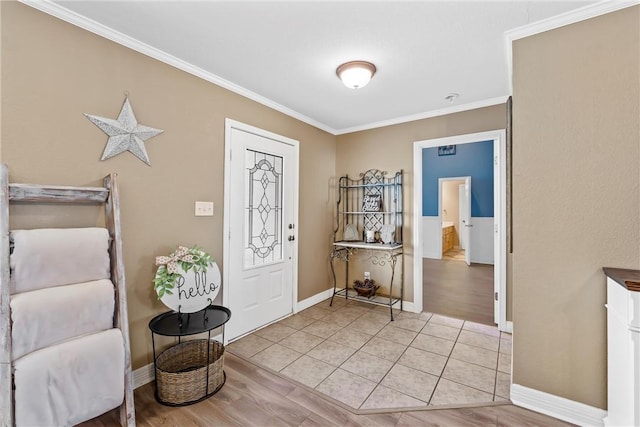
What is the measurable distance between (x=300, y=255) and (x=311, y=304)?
2.35ft

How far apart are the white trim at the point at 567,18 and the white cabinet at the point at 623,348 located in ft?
4.93

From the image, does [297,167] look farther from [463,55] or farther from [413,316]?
[413,316]

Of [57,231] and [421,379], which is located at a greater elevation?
[57,231]

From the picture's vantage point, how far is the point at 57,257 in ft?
5.20

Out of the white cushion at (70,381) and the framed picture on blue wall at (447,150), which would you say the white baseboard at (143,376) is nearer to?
the white cushion at (70,381)

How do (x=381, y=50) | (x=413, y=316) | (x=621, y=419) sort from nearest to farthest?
1. (x=621, y=419)
2. (x=381, y=50)
3. (x=413, y=316)

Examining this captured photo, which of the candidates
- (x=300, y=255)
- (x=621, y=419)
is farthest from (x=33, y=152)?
(x=621, y=419)

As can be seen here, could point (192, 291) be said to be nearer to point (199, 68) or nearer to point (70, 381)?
point (70, 381)

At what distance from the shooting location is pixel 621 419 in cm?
142

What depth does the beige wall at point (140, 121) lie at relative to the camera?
161 cm

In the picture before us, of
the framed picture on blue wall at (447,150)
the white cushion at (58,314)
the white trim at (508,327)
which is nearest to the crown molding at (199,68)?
the white cushion at (58,314)

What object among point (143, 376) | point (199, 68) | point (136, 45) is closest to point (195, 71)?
point (199, 68)

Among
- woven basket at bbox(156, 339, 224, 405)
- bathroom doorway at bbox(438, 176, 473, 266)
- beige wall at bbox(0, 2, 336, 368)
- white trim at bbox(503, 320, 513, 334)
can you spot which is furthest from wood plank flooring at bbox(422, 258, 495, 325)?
beige wall at bbox(0, 2, 336, 368)

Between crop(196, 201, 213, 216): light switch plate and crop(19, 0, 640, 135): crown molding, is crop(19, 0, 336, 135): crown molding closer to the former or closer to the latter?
crop(19, 0, 640, 135): crown molding
